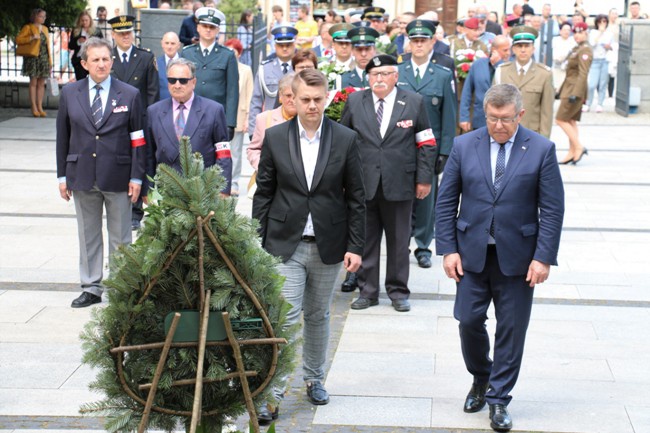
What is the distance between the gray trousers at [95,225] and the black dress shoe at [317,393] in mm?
2780

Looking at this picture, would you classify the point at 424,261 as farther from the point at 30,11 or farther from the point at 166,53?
the point at 30,11

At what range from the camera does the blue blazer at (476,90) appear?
1246 cm

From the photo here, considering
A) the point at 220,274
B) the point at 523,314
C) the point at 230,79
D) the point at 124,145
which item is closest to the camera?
the point at 220,274

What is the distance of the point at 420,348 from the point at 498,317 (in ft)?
5.28

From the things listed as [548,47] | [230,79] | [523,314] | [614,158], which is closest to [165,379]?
[523,314]

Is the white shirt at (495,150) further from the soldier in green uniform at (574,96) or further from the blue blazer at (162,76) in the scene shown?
the soldier in green uniform at (574,96)

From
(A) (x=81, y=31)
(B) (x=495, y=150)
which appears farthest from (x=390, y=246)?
(A) (x=81, y=31)

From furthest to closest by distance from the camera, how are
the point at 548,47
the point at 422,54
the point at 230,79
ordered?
the point at 548,47 < the point at 230,79 < the point at 422,54

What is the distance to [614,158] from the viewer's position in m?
17.5

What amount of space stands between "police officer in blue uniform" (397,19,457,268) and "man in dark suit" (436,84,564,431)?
356 cm

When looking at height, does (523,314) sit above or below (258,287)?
below

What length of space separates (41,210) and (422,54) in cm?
486

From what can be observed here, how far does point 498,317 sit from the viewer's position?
6.34 metres

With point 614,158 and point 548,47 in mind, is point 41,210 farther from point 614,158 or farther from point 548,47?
point 548,47
